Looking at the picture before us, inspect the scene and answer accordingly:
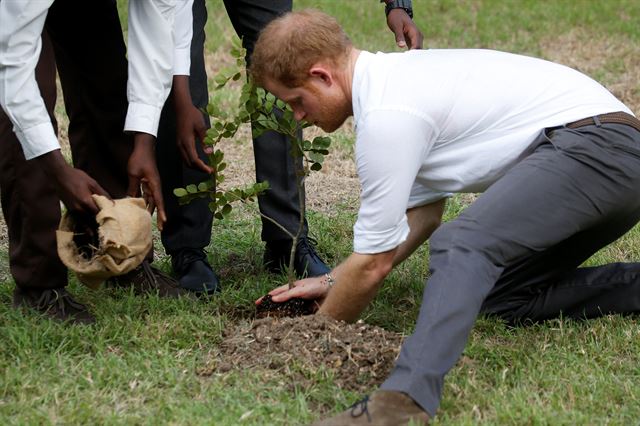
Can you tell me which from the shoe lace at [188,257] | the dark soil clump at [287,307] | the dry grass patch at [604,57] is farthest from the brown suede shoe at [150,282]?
the dry grass patch at [604,57]

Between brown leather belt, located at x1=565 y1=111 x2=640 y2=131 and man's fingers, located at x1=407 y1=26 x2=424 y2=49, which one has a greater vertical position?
brown leather belt, located at x1=565 y1=111 x2=640 y2=131

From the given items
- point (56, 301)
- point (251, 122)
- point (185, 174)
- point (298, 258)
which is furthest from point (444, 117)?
point (56, 301)

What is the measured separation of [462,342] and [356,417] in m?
0.41

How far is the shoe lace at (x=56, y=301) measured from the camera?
428 cm

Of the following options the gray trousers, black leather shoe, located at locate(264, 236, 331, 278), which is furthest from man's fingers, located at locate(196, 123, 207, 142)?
the gray trousers

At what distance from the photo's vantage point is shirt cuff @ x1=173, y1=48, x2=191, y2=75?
435cm

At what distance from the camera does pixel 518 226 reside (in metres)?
3.52

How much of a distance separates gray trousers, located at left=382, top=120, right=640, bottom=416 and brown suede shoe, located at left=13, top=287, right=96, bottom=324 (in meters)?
1.52

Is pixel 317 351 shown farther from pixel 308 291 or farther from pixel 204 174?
pixel 204 174

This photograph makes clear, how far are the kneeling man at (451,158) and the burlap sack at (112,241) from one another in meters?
0.69

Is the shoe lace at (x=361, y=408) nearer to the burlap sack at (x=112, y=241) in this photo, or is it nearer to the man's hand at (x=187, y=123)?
the burlap sack at (x=112, y=241)

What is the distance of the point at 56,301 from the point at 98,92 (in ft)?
2.93

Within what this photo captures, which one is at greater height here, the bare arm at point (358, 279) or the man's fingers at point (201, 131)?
the man's fingers at point (201, 131)

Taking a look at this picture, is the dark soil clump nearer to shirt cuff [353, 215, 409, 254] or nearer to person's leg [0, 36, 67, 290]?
shirt cuff [353, 215, 409, 254]
